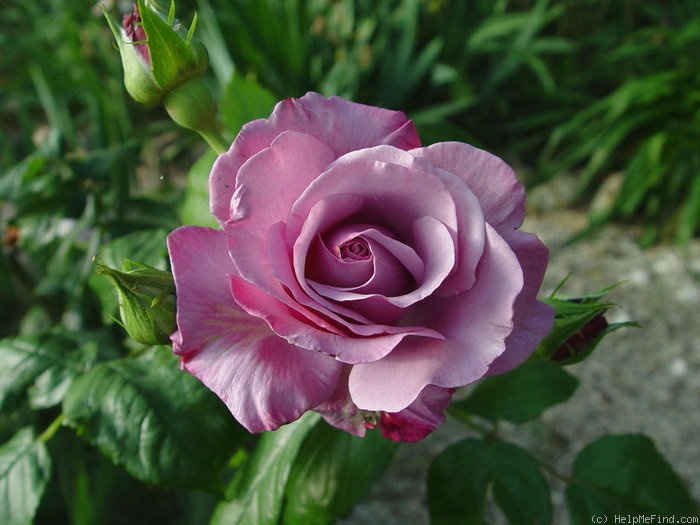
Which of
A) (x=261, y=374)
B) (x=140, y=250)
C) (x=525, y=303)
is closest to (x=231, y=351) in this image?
(x=261, y=374)

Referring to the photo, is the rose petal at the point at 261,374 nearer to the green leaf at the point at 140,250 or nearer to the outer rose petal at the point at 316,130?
the outer rose petal at the point at 316,130

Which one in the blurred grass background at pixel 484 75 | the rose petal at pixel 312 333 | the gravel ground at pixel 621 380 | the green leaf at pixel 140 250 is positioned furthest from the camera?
the blurred grass background at pixel 484 75

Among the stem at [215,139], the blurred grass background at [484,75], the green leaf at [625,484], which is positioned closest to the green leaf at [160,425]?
the stem at [215,139]

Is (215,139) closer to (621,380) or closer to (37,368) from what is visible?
(37,368)

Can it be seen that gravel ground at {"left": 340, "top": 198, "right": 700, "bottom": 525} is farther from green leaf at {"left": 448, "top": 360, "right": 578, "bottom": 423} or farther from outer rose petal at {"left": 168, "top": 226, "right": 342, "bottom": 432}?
outer rose petal at {"left": 168, "top": 226, "right": 342, "bottom": 432}

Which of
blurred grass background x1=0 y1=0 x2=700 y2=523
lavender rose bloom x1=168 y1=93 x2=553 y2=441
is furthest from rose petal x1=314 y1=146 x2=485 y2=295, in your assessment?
blurred grass background x1=0 y1=0 x2=700 y2=523

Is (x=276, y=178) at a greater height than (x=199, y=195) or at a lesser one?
→ greater
